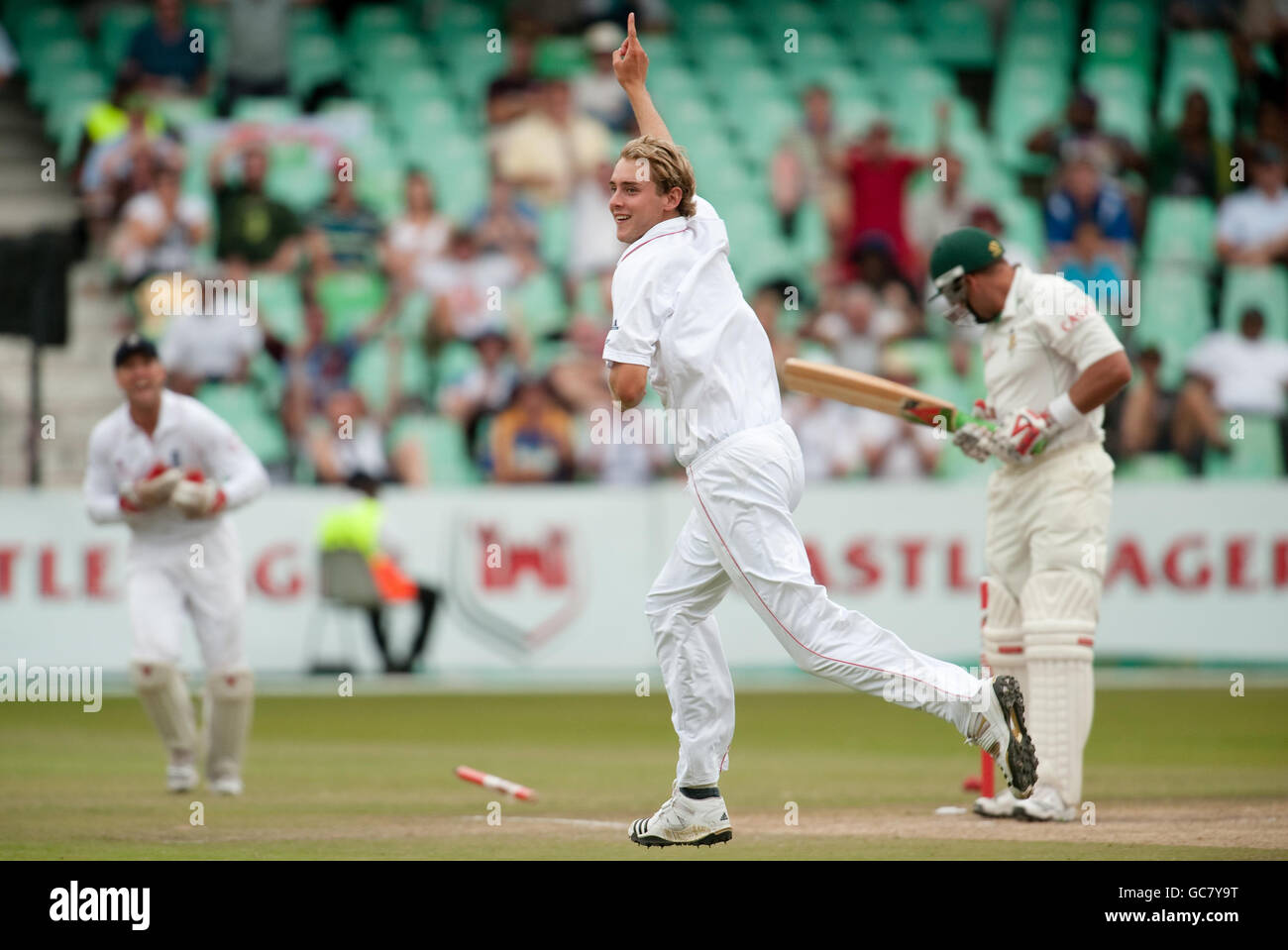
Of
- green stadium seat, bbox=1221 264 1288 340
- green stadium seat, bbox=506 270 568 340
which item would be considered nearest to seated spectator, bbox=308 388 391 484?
green stadium seat, bbox=506 270 568 340

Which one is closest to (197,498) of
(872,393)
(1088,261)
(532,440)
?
(872,393)

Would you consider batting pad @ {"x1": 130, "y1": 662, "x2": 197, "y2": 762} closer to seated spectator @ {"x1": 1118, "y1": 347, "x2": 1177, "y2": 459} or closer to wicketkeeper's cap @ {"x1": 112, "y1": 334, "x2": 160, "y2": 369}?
wicketkeeper's cap @ {"x1": 112, "y1": 334, "x2": 160, "y2": 369}

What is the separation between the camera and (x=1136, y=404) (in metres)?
17.0

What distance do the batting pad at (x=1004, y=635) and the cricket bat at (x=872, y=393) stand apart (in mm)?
828

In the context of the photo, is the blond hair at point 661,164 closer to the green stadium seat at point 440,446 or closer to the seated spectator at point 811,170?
the green stadium seat at point 440,446

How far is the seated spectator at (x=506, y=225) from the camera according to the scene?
1862 cm

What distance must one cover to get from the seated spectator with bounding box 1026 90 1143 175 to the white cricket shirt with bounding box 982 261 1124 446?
37.9 feet

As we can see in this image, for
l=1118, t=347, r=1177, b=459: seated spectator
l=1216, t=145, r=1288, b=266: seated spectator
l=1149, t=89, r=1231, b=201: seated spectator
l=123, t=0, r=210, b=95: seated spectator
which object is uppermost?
l=123, t=0, r=210, b=95: seated spectator

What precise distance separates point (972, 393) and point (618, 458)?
3485 millimetres

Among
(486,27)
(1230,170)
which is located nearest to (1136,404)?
(1230,170)

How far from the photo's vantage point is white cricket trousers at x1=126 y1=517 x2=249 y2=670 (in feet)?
31.9

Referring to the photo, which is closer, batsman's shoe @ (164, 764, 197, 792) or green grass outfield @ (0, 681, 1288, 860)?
green grass outfield @ (0, 681, 1288, 860)

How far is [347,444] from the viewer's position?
54.5 feet

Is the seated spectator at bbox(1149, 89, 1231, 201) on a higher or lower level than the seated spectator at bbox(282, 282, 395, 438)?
higher
